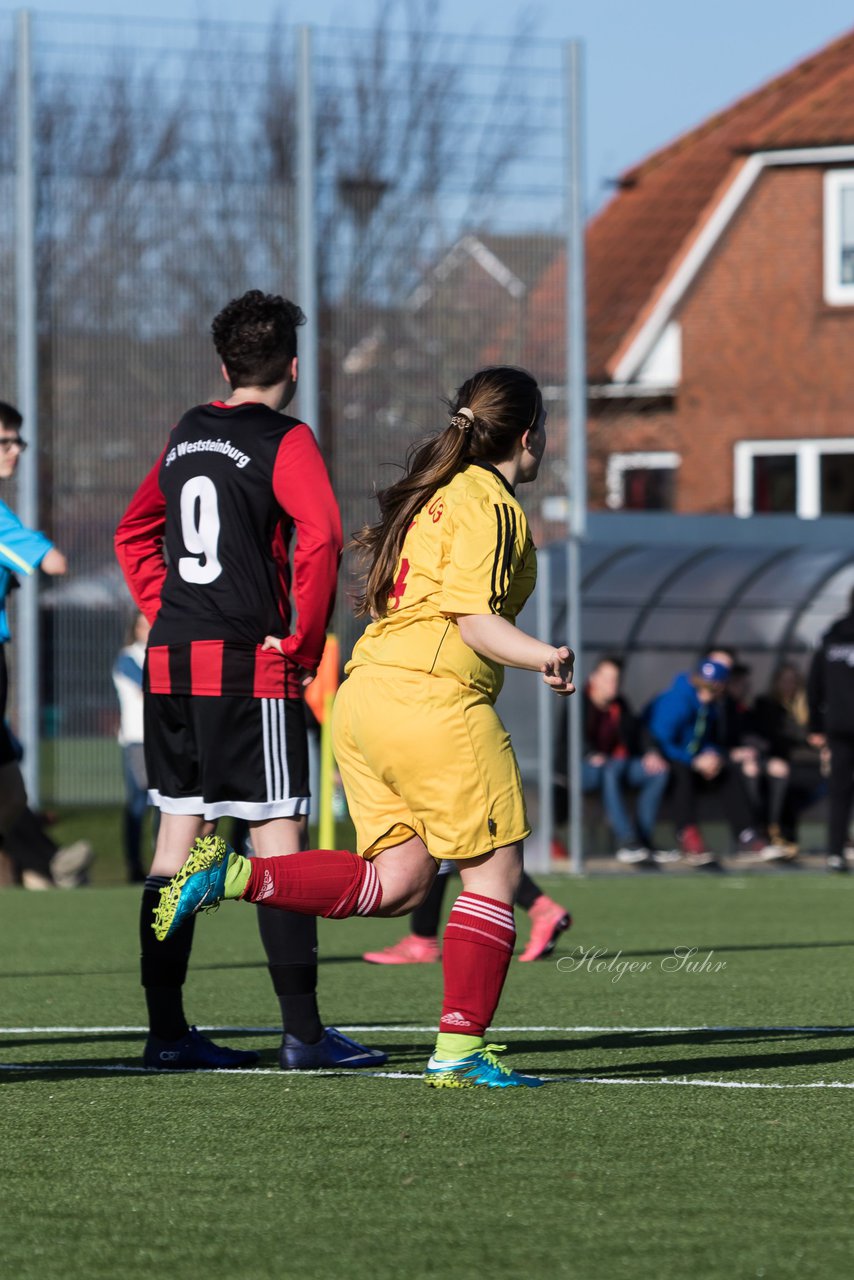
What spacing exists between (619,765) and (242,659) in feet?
39.3

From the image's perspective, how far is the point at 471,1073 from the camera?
5.43 meters

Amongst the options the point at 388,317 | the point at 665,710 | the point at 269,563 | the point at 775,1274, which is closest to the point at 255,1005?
the point at 269,563

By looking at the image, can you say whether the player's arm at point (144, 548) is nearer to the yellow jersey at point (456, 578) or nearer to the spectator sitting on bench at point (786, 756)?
the yellow jersey at point (456, 578)

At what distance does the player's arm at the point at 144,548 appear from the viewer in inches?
246

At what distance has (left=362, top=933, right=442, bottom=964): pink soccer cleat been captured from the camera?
9320 millimetres

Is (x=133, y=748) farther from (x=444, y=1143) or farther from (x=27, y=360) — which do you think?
(x=444, y=1143)

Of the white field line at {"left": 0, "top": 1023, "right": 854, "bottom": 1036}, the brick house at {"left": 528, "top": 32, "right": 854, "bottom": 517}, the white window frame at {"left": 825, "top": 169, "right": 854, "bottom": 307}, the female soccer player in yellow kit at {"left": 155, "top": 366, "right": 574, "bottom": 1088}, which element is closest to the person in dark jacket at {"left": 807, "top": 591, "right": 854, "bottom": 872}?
the white field line at {"left": 0, "top": 1023, "right": 854, "bottom": 1036}

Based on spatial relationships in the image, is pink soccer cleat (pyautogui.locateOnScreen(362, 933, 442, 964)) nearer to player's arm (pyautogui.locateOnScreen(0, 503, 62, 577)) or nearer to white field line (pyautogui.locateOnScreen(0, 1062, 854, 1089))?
player's arm (pyautogui.locateOnScreen(0, 503, 62, 577))

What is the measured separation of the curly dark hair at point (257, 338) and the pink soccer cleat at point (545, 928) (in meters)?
3.29

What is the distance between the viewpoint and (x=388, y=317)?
2152cm

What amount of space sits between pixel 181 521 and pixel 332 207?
52.2ft

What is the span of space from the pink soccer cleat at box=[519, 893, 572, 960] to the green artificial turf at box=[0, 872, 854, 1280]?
17 cm

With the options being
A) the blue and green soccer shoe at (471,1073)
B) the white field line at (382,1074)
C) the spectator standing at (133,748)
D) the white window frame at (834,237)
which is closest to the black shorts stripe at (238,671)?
the white field line at (382,1074)

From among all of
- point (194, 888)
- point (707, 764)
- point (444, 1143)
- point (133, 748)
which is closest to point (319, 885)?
point (194, 888)
